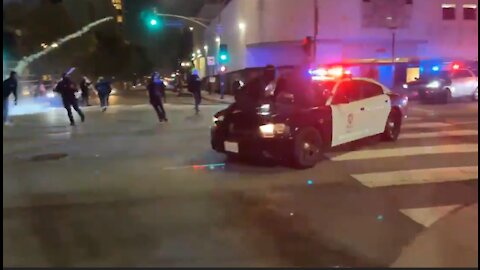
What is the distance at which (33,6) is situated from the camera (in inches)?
1719

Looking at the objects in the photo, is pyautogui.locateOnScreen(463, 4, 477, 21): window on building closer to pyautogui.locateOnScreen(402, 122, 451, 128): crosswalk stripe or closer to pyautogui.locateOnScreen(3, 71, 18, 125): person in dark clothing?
pyautogui.locateOnScreen(402, 122, 451, 128): crosswalk stripe

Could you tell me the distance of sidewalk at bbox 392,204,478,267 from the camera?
17.3 ft

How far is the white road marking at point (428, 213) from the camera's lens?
6625 mm

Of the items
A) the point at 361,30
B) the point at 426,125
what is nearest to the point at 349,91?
the point at 426,125

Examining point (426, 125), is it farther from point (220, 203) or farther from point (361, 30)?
point (361, 30)

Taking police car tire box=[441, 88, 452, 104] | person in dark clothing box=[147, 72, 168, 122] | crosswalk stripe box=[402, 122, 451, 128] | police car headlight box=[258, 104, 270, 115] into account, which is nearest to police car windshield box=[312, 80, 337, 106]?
police car headlight box=[258, 104, 270, 115]

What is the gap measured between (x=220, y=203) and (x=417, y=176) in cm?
329

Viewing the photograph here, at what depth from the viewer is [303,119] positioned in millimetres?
9664

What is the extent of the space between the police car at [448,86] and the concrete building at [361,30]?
45.9 feet

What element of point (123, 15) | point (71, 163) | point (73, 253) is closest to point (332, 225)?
point (73, 253)

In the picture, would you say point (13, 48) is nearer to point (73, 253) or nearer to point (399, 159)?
point (399, 159)

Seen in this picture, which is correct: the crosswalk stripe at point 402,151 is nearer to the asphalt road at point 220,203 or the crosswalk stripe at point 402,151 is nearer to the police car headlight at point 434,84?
the asphalt road at point 220,203

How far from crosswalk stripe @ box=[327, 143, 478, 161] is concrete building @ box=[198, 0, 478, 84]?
96.8 ft

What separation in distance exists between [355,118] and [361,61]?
31954mm
